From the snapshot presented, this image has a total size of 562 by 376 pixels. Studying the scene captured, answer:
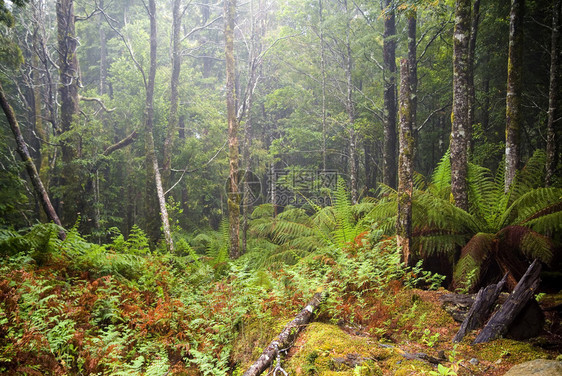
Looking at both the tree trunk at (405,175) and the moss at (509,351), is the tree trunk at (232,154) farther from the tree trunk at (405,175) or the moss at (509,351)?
the moss at (509,351)

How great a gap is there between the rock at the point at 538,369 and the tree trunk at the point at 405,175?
209 centimetres

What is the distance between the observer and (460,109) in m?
4.99

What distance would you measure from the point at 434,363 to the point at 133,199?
20825 millimetres

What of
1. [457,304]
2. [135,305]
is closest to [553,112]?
[457,304]

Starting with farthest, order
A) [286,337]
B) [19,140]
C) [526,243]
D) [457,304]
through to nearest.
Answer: [19,140] → [526,243] → [457,304] → [286,337]

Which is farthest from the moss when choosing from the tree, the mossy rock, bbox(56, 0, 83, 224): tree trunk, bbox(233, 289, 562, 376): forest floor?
bbox(56, 0, 83, 224): tree trunk

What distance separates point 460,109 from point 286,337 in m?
4.71

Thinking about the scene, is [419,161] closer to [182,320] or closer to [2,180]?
[182,320]

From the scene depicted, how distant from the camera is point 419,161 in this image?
19703 millimetres

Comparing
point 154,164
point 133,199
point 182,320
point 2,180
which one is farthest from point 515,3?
point 133,199

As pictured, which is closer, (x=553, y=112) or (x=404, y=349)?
(x=404, y=349)

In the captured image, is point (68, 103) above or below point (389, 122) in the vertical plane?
above

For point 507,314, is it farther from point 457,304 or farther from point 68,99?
point 68,99

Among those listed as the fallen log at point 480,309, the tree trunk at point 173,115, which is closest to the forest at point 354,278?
the fallen log at point 480,309
